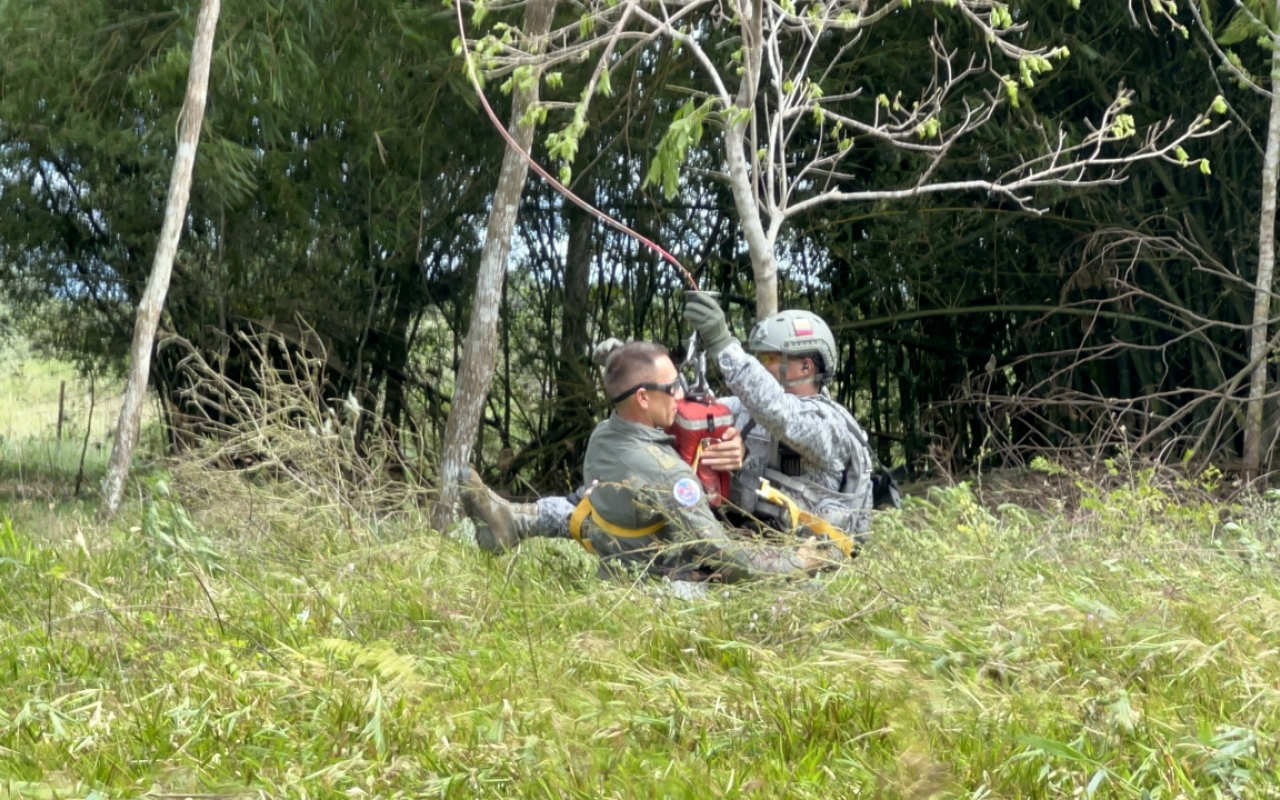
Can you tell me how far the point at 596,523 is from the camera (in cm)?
446

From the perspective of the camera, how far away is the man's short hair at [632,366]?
14.5 feet

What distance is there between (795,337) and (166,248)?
4.37 metres

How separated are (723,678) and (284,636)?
1240 mm

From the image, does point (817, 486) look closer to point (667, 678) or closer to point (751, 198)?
point (667, 678)

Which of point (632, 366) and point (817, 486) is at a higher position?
point (632, 366)

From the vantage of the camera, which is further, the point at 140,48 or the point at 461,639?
the point at 140,48

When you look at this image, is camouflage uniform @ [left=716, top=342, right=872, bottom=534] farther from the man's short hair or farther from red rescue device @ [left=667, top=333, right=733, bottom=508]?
the man's short hair

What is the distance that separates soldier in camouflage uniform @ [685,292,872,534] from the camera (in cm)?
446

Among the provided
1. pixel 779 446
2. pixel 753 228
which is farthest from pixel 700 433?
pixel 753 228

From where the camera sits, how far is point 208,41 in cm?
738

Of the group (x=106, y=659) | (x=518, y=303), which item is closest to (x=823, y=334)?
(x=106, y=659)

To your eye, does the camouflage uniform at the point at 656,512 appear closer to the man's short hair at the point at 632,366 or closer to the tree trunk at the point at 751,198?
the man's short hair at the point at 632,366

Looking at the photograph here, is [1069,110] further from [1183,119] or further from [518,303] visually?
[518,303]

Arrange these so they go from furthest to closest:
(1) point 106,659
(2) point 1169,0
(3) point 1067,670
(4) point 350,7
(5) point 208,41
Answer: (4) point 350,7
(5) point 208,41
(2) point 1169,0
(1) point 106,659
(3) point 1067,670
